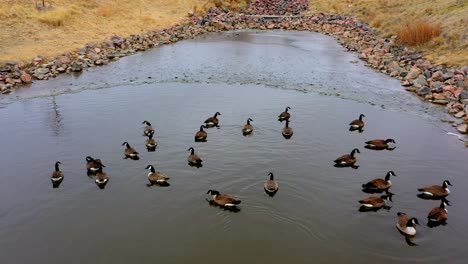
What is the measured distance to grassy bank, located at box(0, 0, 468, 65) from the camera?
32031 mm

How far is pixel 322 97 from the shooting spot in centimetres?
2500

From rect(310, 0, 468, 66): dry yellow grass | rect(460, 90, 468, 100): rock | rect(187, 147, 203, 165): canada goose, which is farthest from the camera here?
rect(310, 0, 468, 66): dry yellow grass

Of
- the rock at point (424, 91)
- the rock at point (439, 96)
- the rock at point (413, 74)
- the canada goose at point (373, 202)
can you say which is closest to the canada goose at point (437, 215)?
the canada goose at point (373, 202)

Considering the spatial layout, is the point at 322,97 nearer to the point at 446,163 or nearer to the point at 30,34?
the point at 446,163

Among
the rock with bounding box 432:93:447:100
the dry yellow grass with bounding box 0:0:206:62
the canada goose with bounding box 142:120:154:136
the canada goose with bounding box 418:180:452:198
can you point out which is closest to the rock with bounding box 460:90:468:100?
the rock with bounding box 432:93:447:100

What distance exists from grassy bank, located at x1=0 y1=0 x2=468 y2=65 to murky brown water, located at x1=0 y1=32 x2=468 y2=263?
6.82m

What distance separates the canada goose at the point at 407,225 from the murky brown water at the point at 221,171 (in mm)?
221

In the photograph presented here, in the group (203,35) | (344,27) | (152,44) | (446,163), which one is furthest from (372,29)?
(446,163)

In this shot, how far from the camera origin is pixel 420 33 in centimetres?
3406

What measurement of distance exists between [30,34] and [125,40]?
317 inches

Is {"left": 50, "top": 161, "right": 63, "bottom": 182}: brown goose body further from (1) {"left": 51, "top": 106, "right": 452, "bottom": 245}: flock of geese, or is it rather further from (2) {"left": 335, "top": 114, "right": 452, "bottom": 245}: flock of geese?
(2) {"left": 335, "top": 114, "right": 452, "bottom": 245}: flock of geese

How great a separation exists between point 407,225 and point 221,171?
21.9 ft

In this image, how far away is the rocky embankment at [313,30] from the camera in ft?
81.9

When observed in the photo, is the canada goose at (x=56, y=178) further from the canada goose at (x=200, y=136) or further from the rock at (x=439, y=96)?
the rock at (x=439, y=96)
